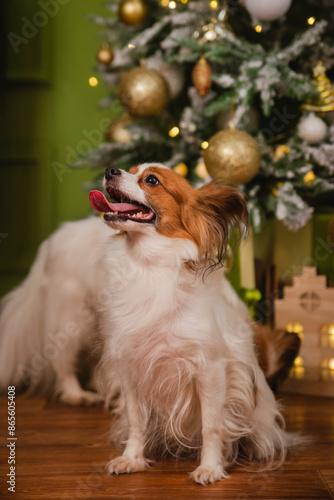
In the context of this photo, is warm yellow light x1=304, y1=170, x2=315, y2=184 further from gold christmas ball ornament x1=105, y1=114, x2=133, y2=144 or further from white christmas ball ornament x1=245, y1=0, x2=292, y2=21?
gold christmas ball ornament x1=105, y1=114, x2=133, y2=144

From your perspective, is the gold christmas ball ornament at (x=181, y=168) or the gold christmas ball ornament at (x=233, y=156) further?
the gold christmas ball ornament at (x=181, y=168)

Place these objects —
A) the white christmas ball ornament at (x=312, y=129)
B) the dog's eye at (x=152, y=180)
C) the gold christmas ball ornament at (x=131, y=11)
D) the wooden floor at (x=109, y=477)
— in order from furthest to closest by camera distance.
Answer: the gold christmas ball ornament at (x=131, y=11) < the white christmas ball ornament at (x=312, y=129) < the dog's eye at (x=152, y=180) < the wooden floor at (x=109, y=477)

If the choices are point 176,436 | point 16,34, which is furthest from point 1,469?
point 16,34

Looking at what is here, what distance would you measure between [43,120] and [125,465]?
210 cm

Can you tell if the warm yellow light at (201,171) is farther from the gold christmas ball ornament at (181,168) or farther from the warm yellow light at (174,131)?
the warm yellow light at (174,131)

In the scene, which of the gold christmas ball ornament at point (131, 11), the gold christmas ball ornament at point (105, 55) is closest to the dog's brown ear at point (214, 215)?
the gold christmas ball ornament at point (131, 11)

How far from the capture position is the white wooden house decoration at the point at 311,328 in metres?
2.38

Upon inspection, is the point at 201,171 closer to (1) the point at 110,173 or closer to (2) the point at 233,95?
(2) the point at 233,95

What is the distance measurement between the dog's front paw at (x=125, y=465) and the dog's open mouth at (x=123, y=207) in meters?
0.64

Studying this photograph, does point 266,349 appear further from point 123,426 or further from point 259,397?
point 123,426

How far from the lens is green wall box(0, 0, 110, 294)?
9.35 feet

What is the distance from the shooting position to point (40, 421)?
202 centimetres

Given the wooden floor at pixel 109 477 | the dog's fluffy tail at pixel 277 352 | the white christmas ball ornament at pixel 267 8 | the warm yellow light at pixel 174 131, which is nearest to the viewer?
the wooden floor at pixel 109 477

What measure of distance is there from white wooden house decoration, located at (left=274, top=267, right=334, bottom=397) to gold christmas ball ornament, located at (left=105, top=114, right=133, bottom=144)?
97 centimetres
